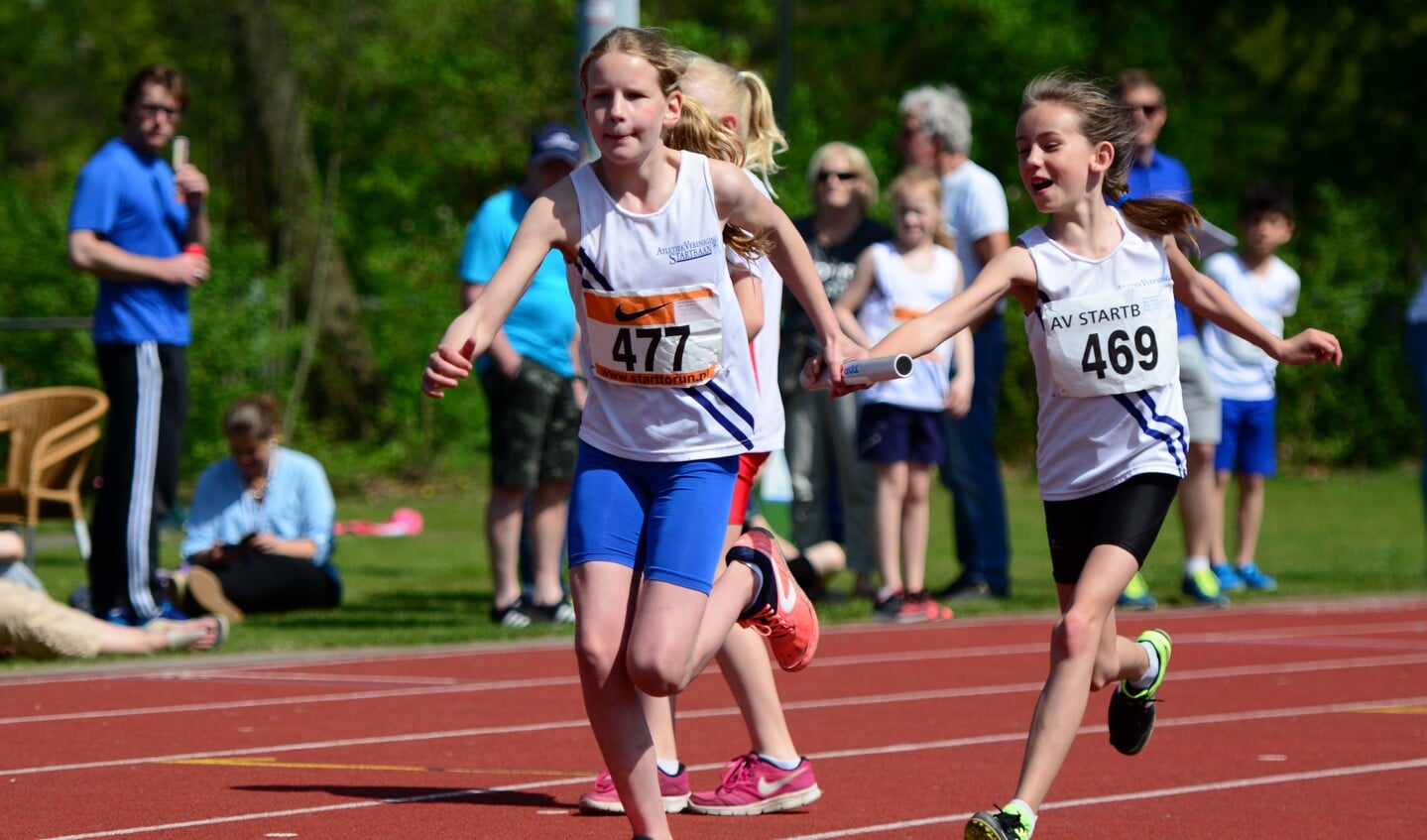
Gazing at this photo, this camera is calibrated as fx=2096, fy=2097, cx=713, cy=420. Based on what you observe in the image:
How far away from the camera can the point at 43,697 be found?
775 cm

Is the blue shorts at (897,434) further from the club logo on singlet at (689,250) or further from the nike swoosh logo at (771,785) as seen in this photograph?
the club logo on singlet at (689,250)

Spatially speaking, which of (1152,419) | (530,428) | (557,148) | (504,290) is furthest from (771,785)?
(557,148)

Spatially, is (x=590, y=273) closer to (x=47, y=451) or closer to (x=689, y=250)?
(x=689, y=250)

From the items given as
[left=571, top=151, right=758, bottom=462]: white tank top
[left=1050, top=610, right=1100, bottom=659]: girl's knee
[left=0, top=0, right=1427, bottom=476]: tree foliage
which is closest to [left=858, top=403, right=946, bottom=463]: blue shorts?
[left=1050, top=610, right=1100, bottom=659]: girl's knee

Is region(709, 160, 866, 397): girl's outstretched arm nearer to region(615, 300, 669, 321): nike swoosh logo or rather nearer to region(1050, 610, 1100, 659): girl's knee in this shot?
region(615, 300, 669, 321): nike swoosh logo

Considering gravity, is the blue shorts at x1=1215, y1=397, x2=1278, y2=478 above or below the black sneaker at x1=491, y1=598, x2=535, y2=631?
above

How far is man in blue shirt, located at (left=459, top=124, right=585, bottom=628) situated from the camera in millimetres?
9758

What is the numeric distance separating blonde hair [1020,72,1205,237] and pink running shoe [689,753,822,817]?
170cm

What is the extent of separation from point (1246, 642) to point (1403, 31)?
26028 millimetres

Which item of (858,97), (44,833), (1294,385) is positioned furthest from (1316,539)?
(858,97)

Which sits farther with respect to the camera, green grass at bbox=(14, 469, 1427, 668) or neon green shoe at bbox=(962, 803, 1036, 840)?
green grass at bbox=(14, 469, 1427, 668)

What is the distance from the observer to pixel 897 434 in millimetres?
10359

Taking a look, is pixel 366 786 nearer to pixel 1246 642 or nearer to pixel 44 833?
pixel 44 833

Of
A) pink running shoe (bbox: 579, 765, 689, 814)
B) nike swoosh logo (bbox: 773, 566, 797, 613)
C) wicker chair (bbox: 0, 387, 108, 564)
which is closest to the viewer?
nike swoosh logo (bbox: 773, 566, 797, 613)
